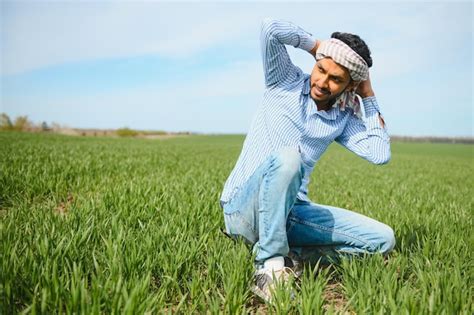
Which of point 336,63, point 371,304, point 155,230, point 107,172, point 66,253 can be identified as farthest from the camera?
point 107,172

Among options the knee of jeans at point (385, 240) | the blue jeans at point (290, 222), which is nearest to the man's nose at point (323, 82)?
the blue jeans at point (290, 222)

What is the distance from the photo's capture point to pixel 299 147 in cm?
290

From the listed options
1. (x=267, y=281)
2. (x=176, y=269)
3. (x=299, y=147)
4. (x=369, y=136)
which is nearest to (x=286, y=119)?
(x=299, y=147)

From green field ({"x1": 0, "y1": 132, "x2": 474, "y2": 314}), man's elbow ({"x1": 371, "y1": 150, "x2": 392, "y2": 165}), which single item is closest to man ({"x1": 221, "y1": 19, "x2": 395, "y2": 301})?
man's elbow ({"x1": 371, "y1": 150, "x2": 392, "y2": 165})

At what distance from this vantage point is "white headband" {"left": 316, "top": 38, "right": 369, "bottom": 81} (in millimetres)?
2611

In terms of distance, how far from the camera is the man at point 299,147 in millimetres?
2500

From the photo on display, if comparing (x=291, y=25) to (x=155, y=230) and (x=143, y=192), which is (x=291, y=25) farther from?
(x=143, y=192)

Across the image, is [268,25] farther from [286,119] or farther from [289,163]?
[289,163]

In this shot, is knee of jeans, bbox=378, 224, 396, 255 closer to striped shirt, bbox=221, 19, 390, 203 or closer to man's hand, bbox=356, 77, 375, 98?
striped shirt, bbox=221, 19, 390, 203

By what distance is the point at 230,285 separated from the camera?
212 cm

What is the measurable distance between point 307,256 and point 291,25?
1.90 m

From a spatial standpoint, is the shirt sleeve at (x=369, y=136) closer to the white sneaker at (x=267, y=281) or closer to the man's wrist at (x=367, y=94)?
the man's wrist at (x=367, y=94)

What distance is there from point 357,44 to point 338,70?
249 millimetres

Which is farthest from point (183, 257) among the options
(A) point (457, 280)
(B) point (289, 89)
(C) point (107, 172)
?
(C) point (107, 172)
